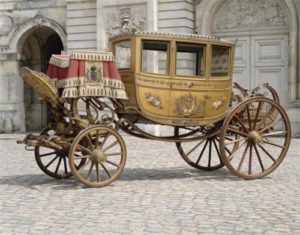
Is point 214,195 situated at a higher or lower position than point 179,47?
lower

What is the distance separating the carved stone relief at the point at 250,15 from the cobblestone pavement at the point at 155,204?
367 inches

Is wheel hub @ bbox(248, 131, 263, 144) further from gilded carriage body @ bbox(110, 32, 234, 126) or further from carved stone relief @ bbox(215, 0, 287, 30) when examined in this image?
carved stone relief @ bbox(215, 0, 287, 30)

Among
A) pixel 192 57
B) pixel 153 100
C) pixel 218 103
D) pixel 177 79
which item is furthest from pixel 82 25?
pixel 153 100

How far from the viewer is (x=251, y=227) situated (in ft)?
16.8

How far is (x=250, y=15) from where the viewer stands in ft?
59.3

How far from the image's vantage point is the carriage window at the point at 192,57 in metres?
7.95

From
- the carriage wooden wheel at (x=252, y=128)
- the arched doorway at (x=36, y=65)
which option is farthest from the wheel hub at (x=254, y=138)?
the arched doorway at (x=36, y=65)

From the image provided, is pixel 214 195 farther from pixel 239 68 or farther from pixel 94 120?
pixel 239 68

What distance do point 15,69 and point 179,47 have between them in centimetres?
1418

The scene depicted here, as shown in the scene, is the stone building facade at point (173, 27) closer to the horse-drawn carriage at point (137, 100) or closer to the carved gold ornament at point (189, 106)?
the horse-drawn carriage at point (137, 100)

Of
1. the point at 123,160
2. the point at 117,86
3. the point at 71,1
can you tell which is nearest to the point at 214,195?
the point at 123,160

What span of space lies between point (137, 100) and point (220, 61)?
4.53 ft

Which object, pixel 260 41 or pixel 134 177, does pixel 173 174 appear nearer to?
pixel 134 177

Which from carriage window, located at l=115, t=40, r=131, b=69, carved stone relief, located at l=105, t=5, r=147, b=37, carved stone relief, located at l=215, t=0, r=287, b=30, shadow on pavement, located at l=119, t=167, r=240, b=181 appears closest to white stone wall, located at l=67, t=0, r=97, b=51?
carved stone relief, located at l=105, t=5, r=147, b=37
